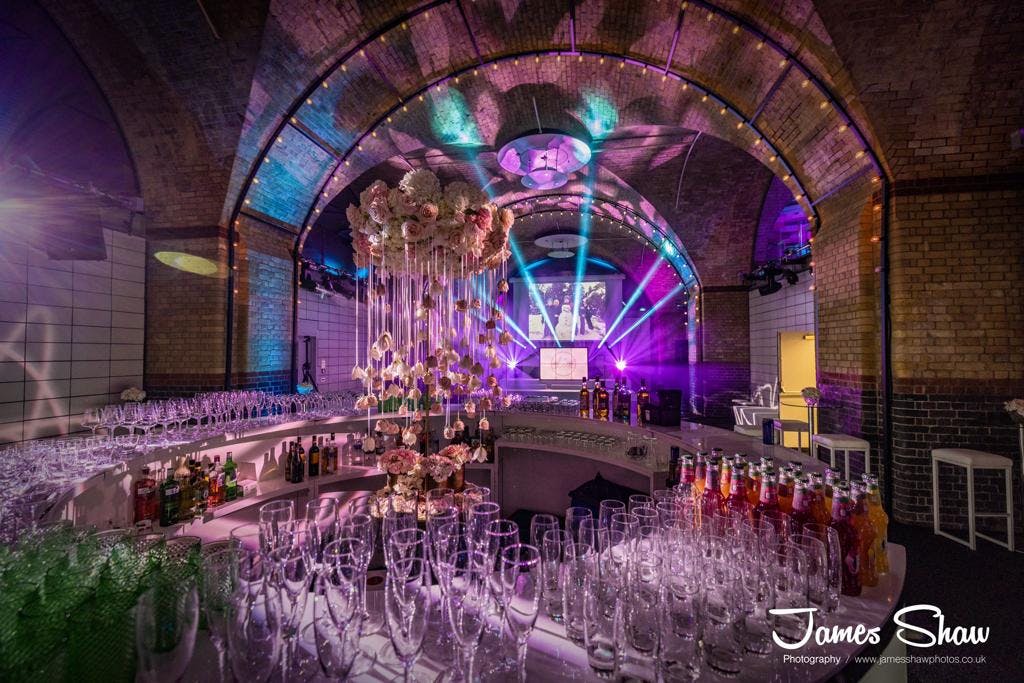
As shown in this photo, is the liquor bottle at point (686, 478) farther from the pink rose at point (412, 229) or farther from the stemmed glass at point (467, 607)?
the pink rose at point (412, 229)

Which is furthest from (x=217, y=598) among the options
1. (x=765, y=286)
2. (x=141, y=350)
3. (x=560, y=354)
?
(x=560, y=354)

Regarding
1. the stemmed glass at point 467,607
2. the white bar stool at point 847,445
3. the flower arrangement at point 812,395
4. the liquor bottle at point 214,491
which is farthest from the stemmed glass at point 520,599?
the flower arrangement at point 812,395

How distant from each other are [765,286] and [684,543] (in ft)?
27.1

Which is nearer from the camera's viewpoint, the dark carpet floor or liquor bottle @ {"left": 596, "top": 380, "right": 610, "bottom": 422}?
the dark carpet floor

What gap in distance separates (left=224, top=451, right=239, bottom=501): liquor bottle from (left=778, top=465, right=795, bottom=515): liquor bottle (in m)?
3.30

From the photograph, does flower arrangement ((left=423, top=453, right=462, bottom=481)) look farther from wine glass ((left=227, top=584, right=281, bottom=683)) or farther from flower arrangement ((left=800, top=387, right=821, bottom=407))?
flower arrangement ((left=800, top=387, right=821, bottom=407))

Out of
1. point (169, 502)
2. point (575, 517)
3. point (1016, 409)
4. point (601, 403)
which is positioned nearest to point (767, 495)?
point (575, 517)

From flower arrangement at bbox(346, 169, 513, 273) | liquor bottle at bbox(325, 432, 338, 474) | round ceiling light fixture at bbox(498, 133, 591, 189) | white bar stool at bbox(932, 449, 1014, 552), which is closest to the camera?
flower arrangement at bbox(346, 169, 513, 273)

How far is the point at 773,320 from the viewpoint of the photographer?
338 inches

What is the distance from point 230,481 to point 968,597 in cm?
493

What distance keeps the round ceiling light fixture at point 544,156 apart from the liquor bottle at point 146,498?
5175 millimetres

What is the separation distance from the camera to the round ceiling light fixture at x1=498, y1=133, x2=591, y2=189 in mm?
5684

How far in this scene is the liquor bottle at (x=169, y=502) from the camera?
2.59m

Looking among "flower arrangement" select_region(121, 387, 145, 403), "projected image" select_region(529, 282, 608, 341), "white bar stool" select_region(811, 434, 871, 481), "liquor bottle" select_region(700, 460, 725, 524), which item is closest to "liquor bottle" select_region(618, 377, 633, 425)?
Result: "white bar stool" select_region(811, 434, 871, 481)
